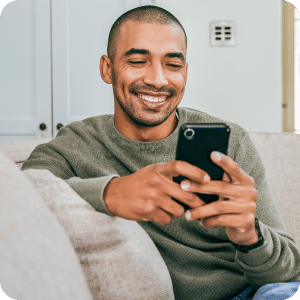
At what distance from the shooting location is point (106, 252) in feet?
1.75

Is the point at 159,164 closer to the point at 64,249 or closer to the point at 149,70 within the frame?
the point at 64,249

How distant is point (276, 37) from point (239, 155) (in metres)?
1.93

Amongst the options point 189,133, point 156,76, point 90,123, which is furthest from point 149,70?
point 189,133

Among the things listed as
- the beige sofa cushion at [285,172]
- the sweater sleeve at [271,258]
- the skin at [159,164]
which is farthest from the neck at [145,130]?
the beige sofa cushion at [285,172]

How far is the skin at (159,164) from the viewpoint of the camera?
0.55 metres

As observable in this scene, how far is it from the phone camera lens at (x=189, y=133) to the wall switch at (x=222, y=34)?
82.5 inches

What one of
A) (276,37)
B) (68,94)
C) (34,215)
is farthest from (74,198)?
(276,37)

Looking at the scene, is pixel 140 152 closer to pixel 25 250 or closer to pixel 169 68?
pixel 169 68

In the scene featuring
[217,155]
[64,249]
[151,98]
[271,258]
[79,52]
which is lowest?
Answer: [271,258]

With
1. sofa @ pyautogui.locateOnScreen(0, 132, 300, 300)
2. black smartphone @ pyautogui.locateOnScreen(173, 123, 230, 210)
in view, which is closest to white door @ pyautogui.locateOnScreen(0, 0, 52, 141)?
sofa @ pyautogui.locateOnScreen(0, 132, 300, 300)

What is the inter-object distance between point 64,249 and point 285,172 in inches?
42.6

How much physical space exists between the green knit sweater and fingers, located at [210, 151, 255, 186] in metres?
0.17

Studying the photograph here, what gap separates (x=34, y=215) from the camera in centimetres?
40

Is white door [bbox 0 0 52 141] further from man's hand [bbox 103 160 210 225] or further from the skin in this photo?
man's hand [bbox 103 160 210 225]
